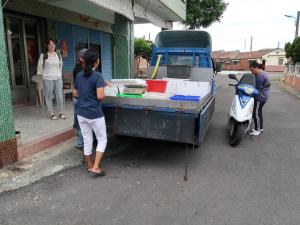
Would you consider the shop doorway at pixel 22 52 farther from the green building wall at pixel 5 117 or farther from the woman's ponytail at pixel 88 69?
the woman's ponytail at pixel 88 69

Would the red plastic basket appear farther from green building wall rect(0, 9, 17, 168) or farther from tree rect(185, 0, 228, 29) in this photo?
tree rect(185, 0, 228, 29)

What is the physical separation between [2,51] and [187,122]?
2737mm

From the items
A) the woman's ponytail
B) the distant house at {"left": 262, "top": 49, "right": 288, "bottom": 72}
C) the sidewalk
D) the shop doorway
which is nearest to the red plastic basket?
the sidewalk

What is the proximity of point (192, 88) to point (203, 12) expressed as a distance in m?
17.5

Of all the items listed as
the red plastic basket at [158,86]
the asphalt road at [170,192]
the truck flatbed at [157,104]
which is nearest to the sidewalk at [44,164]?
the asphalt road at [170,192]

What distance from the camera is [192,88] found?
196 inches

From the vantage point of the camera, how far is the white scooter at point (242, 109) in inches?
218

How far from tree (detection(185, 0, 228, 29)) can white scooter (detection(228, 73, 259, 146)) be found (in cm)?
1534

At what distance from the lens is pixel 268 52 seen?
66312 mm

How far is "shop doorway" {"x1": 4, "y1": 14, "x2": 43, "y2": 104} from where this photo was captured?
25.5 ft

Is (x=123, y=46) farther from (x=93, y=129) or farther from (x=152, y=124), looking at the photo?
(x=93, y=129)

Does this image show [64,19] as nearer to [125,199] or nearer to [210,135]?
[210,135]

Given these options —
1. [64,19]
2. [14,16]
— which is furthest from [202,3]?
[14,16]

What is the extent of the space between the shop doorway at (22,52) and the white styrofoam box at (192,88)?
16.8 ft
